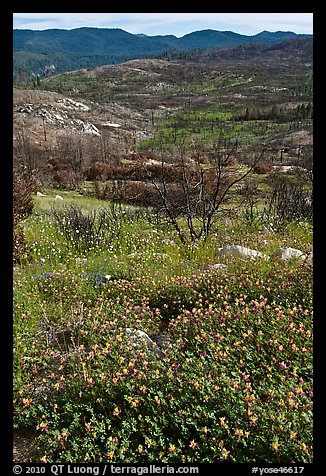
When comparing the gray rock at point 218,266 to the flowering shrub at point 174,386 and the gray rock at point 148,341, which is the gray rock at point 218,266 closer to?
the flowering shrub at point 174,386

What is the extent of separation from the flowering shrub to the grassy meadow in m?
0.01

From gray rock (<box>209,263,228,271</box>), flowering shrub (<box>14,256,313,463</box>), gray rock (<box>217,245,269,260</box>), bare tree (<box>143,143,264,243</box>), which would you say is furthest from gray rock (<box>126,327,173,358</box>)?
bare tree (<box>143,143,264,243</box>)

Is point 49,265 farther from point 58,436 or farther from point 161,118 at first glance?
point 161,118

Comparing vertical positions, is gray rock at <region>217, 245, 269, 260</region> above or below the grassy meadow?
above

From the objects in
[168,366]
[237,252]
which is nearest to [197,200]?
[237,252]

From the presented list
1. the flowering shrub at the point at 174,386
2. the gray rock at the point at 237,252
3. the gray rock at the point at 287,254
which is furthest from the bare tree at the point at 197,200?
the flowering shrub at the point at 174,386

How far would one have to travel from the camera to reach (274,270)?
18.1ft

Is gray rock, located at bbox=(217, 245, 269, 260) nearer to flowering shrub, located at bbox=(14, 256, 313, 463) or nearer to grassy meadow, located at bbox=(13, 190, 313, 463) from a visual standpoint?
grassy meadow, located at bbox=(13, 190, 313, 463)

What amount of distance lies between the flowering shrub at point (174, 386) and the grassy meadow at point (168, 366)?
12 mm

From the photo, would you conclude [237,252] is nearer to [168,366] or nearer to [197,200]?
[168,366]

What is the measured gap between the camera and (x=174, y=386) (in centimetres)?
338

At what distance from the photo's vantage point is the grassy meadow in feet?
9.78
